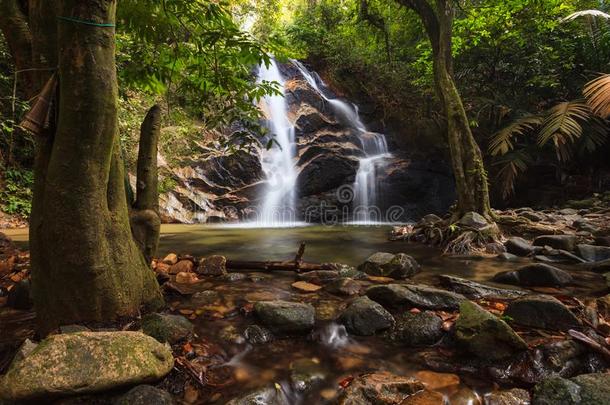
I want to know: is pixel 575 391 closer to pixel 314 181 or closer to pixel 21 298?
pixel 21 298

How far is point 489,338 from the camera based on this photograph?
7.65 feet

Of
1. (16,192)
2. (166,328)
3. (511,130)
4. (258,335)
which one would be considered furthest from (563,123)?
(16,192)

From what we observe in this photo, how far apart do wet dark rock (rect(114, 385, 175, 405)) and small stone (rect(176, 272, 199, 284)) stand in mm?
2226

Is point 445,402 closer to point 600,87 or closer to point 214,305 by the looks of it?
point 214,305

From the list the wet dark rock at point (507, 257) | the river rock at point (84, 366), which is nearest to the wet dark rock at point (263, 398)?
the river rock at point (84, 366)

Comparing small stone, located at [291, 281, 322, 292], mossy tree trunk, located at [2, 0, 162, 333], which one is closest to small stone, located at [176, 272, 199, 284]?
small stone, located at [291, 281, 322, 292]

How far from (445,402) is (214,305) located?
208 cm

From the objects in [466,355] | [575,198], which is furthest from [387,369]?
[575,198]

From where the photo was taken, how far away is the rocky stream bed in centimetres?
181

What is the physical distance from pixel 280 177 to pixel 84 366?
12.7 meters

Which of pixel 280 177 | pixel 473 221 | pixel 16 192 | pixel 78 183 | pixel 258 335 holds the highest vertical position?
pixel 280 177

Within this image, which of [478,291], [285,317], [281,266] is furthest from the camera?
[281,266]

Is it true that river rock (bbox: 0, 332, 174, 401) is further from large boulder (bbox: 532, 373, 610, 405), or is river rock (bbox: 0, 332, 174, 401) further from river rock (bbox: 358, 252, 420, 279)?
river rock (bbox: 358, 252, 420, 279)

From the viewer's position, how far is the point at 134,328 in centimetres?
240
